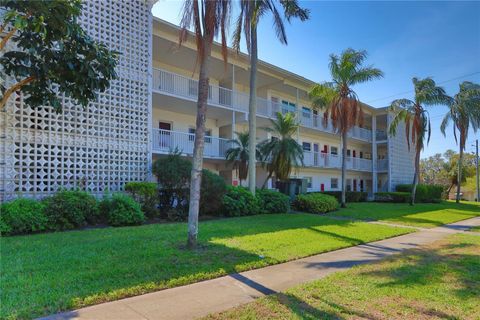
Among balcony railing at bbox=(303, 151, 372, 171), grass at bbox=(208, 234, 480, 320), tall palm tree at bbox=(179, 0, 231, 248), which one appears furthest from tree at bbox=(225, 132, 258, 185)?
grass at bbox=(208, 234, 480, 320)

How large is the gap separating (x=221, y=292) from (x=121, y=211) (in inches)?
275

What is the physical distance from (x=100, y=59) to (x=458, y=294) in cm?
827

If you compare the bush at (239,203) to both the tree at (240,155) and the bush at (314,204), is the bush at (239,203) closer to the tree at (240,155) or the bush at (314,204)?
the tree at (240,155)

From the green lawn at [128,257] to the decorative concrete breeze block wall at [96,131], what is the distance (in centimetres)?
316

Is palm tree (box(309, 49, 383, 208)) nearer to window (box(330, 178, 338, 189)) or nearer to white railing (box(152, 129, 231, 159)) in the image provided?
white railing (box(152, 129, 231, 159))

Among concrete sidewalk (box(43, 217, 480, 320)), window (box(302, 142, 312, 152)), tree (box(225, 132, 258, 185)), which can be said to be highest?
window (box(302, 142, 312, 152))

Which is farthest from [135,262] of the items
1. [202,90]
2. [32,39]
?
[32,39]


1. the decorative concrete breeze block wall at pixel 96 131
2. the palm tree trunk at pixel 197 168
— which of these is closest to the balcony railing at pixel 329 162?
the decorative concrete breeze block wall at pixel 96 131

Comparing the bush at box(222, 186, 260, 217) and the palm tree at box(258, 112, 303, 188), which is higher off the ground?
the palm tree at box(258, 112, 303, 188)

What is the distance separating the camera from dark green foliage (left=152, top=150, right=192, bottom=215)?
1258 cm

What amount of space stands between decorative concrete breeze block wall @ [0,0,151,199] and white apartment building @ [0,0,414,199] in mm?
33

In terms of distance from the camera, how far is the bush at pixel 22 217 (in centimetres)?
866

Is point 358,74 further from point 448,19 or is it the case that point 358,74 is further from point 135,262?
point 135,262

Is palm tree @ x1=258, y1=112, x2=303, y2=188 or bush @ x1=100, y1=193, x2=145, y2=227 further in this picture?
palm tree @ x1=258, y1=112, x2=303, y2=188
